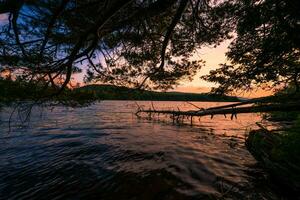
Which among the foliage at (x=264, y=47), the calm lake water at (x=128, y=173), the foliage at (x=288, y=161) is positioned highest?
the foliage at (x=264, y=47)

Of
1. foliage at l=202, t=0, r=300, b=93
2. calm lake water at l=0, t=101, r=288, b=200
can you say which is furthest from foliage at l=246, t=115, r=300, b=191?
foliage at l=202, t=0, r=300, b=93

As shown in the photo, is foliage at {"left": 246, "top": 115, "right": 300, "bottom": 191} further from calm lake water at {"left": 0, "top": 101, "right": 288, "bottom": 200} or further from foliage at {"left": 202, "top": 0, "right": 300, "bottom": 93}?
foliage at {"left": 202, "top": 0, "right": 300, "bottom": 93}

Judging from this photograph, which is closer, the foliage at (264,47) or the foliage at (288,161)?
the foliage at (288,161)

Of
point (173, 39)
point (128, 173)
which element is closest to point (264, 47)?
point (173, 39)

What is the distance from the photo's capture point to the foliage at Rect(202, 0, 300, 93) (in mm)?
8344

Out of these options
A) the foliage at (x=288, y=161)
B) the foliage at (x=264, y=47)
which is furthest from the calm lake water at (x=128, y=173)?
the foliage at (x=264, y=47)

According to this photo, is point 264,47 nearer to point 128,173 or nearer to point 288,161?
point 288,161

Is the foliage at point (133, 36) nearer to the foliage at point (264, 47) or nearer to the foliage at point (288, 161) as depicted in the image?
the foliage at point (264, 47)

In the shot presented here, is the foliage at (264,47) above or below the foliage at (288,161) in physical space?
above

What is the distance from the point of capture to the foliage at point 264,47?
8344mm

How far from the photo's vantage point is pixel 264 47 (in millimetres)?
9398

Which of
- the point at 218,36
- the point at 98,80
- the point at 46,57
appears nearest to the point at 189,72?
the point at 218,36

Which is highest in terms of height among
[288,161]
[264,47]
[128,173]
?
[264,47]

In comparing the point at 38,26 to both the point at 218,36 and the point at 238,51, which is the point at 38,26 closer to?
the point at 218,36
